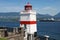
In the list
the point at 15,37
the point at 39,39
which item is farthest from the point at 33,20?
the point at 15,37

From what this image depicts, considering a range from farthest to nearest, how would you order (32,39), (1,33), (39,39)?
(39,39) → (32,39) → (1,33)

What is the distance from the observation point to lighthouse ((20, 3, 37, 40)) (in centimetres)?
1817

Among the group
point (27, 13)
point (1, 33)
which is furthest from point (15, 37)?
point (27, 13)

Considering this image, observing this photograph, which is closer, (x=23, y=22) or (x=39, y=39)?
(x=39, y=39)

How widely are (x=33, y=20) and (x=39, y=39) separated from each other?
5.80 feet

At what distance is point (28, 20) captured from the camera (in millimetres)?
18234

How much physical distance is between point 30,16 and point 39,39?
208cm

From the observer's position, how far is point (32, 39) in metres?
16.0

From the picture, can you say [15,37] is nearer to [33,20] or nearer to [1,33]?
[1,33]

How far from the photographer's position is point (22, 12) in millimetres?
18641

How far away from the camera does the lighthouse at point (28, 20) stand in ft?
59.6

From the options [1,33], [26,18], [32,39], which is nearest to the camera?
[1,33]

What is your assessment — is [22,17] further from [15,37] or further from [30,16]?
[15,37]

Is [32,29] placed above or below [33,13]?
below
